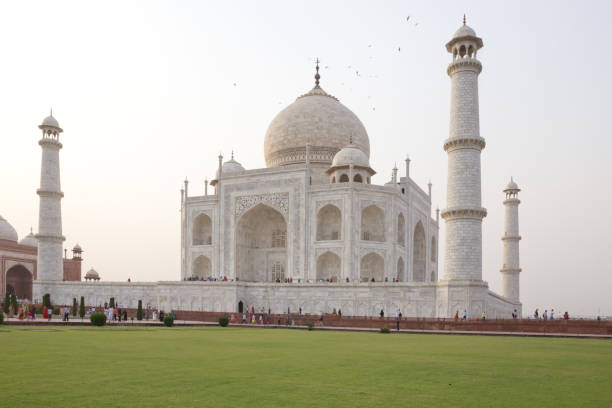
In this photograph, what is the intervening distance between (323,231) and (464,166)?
1061 cm

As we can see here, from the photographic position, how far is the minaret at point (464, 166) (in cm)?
2106

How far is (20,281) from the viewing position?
40.3 meters

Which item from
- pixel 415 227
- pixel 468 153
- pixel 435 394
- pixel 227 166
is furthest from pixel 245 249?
pixel 435 394

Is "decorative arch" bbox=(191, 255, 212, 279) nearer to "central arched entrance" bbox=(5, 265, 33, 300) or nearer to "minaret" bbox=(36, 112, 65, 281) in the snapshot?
"minaret" bbox=(36, 112, 65, 281)

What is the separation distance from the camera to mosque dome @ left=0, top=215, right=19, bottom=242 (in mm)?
40031

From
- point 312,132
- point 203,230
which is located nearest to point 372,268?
point 312,132

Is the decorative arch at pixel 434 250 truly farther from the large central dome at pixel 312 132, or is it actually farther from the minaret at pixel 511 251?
the large central dome at pixel 312 132

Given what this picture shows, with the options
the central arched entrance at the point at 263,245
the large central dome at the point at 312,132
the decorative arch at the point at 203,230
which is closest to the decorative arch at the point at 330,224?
the central arched entrance at the point at 263,245

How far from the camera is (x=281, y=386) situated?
19.0ft

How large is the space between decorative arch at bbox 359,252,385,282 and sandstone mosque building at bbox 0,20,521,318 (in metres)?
0.05

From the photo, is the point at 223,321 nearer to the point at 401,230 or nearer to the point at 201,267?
the point at 201,267

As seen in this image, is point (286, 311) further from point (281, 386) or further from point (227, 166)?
point (281, 386)

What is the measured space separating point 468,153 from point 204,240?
16958mm

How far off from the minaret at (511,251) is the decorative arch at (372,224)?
7.65 meters
